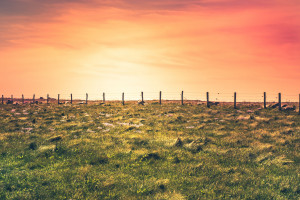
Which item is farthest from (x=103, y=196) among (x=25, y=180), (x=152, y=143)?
(x=152, y=143)

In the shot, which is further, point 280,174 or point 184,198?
point 280,174

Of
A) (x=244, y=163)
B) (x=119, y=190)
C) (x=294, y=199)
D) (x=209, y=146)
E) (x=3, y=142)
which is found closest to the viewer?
(x=294, y=199)

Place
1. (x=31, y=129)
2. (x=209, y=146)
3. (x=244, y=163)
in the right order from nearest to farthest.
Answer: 1. (x=244, y=163)
2. (x=209, y=146)
3. (x=31, y=129)

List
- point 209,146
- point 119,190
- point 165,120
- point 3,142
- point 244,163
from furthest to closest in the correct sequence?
point 165,120 < point 3,142 < point 209,146 < point 244,163 < point 119,190

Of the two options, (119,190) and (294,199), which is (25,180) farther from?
(294,199)

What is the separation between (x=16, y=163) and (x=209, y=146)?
11758 mm

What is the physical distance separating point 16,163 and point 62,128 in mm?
9320

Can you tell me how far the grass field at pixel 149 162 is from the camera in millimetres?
11031

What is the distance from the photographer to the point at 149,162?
14.4 meters

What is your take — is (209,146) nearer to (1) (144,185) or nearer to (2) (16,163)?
(1) (144,185)

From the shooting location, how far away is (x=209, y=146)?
1750cm

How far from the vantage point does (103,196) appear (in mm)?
10625

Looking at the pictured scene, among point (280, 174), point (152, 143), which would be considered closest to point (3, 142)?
point (152, 143)

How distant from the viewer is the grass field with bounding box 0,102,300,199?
1103 centimetres
